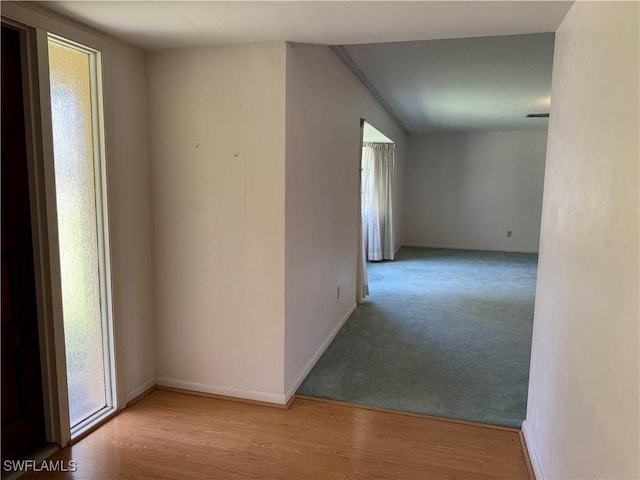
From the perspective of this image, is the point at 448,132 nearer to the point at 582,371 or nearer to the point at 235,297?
the point at 235,297

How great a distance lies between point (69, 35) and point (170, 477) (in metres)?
2.04

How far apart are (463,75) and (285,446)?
11.4ft

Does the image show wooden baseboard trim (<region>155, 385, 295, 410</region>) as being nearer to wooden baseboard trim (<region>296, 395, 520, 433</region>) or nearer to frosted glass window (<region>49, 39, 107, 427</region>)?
wooden baseboard trim (<region>296, 395, 520, 433</region>)

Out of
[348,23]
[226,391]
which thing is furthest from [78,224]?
[348,23]

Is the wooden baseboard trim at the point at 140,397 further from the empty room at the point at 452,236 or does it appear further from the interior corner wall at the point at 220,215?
the empty room at the point at 452,236

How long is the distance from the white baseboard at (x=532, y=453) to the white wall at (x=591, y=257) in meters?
0.03

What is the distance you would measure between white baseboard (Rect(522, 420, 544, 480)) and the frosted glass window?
221cm

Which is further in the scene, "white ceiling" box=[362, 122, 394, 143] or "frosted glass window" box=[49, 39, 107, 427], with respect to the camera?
"white ceiling" box=[362, 122, 394, 143]

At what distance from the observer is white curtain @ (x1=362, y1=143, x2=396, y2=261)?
6844 mm

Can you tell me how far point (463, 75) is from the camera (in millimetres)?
3982

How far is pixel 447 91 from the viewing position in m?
4.64

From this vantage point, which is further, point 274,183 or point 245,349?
point 245,349

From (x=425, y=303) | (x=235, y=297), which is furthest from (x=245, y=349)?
(x=425, y=303)

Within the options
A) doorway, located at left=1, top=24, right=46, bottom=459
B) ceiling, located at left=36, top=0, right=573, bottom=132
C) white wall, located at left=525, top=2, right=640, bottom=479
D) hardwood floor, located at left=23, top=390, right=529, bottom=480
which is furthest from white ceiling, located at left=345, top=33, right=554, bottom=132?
hardwood floor, located at left=23, top=390, right=529, bottom=480
